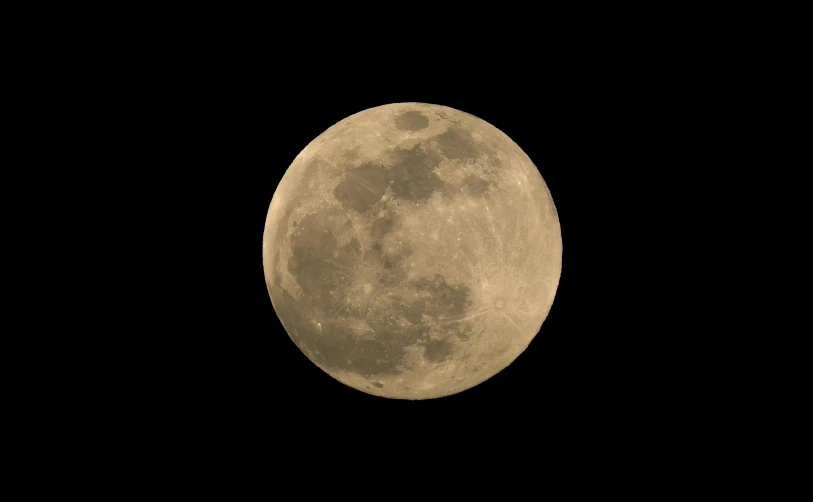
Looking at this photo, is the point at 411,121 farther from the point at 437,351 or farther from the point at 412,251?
the point at 437,351

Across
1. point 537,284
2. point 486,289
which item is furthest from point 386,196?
point 537,284

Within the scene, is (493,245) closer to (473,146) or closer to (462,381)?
(473,146)

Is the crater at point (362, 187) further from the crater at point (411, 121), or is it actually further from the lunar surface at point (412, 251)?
the crater at point (411, 121)

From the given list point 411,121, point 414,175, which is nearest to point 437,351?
point 414,175

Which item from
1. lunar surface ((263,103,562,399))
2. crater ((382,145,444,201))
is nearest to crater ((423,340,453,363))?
lunar surface ((263,103,562,399))

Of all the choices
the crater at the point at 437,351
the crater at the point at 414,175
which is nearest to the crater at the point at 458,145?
the crater at the point at 414,175

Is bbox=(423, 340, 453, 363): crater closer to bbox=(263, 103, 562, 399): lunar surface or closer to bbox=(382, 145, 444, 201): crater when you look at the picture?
bbox=(263, 103, 562, 399): lunar surface
